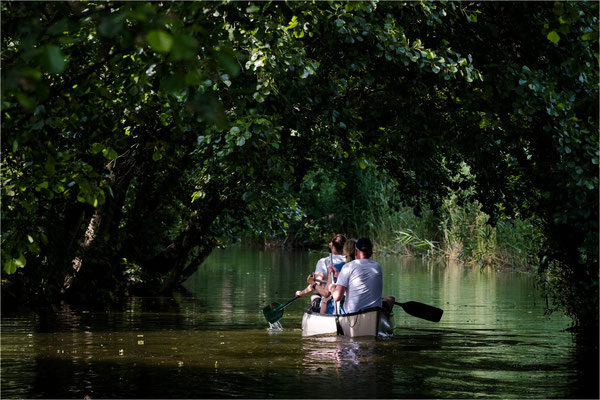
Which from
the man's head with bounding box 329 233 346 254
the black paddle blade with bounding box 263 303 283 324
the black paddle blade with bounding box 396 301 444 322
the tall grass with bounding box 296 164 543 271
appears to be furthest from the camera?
the tall grass with bounding box 296 164 543 271

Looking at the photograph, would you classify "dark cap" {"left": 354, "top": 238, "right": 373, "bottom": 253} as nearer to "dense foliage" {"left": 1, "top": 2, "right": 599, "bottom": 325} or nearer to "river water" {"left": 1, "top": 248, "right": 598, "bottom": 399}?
"dense foliage" {"left": 1, "top": 2, "right": 599, "bottom": 325}

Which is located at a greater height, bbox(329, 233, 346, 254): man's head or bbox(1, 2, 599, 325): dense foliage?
bbox(1, 2, 599, 325): dense foliage

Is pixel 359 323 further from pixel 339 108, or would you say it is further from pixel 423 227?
pixel 423 227

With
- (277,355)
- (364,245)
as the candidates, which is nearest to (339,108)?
(364,245)

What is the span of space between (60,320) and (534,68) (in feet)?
30.3

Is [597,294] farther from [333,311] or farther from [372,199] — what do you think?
[372,199]

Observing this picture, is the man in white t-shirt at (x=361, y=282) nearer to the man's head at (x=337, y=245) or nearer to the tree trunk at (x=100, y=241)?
the man's head at (x=337, y=245)

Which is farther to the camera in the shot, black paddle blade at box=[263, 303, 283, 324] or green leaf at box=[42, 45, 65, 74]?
black paddle blade at box=[263, 303, 283, 324]

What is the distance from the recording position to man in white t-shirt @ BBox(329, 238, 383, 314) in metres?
12.6

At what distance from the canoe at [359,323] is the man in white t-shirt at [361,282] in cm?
13

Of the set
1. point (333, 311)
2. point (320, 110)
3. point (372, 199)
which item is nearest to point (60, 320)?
point (333, 311)

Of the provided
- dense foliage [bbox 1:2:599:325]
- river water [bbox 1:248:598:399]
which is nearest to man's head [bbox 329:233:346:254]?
dense foliage [bbox 1:2:599:325]

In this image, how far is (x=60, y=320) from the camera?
49.4ft

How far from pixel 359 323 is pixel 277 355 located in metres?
1.90
